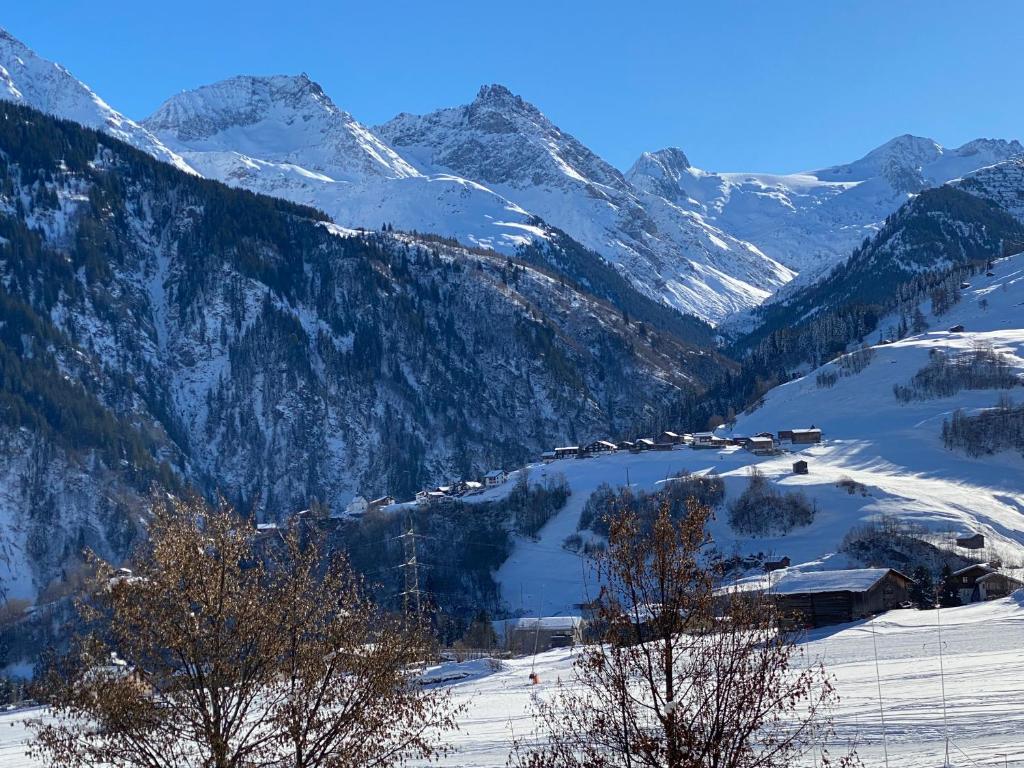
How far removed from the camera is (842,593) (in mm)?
94875

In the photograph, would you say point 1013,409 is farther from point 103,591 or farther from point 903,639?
point 103,591

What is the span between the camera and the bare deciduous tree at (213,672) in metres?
28.4

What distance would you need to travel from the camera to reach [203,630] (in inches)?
1160

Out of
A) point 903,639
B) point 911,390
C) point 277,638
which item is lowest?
point 903,639

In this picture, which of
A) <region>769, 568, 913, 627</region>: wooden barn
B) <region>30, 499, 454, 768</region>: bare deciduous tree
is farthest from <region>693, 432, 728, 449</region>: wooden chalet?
<region>30, 499, 454, 768</region>: bare deciduous tree

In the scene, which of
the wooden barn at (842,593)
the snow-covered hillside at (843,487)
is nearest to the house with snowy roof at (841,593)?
the wooden barn at (842,593)

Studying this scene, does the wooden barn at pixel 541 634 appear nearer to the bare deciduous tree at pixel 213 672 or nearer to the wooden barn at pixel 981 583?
the wooden barn at pixel 981 583

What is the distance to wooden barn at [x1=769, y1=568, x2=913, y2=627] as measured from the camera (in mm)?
92688

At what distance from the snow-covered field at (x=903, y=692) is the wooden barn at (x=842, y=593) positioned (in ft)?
12.5

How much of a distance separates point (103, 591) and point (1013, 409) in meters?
169

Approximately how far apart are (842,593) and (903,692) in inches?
1729

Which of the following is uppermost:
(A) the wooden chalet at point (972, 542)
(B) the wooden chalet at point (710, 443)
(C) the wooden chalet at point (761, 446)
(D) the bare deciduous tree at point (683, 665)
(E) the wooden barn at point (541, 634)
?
(B) the wooden chalet at point (710, 443)

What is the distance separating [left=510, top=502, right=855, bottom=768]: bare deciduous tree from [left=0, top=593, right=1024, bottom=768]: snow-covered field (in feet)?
32.0

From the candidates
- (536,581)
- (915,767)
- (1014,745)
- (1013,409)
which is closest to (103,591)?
(915,767)
